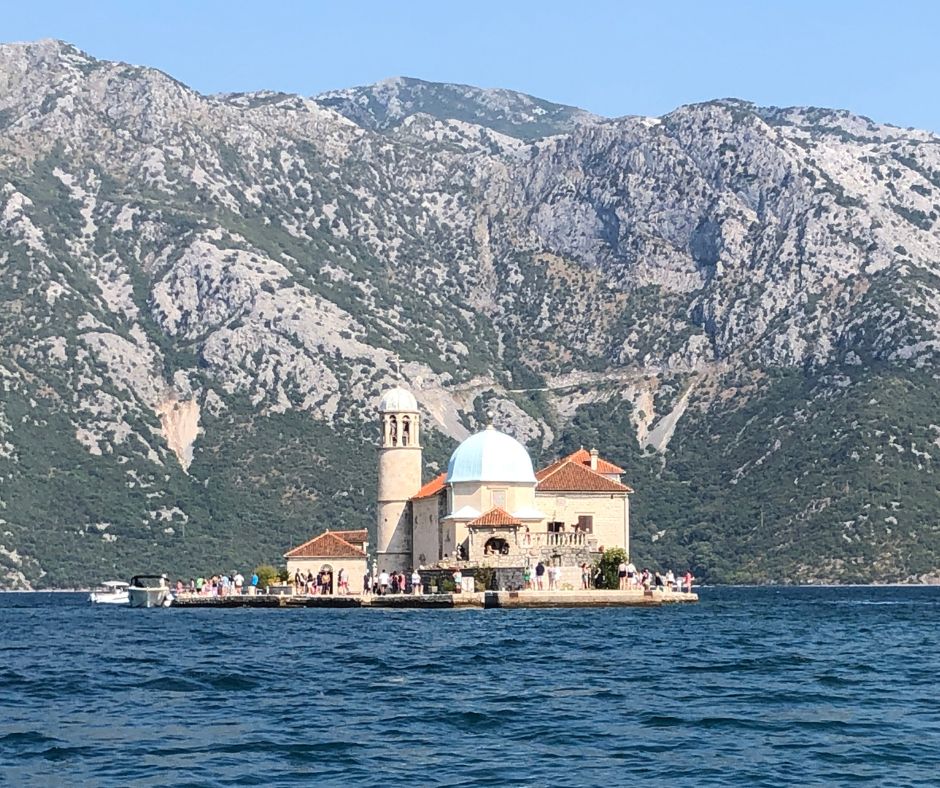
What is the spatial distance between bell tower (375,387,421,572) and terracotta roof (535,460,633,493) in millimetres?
9129

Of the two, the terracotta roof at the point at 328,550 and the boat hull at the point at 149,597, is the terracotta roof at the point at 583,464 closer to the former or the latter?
the terracotta roof at the point at 328,550

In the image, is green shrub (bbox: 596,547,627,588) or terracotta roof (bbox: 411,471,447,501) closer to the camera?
green shrub (bbox: 596,547,627,588)

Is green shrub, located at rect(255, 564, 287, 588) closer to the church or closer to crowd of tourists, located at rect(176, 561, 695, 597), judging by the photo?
crowd of tourists, located at rect(176, 561, 695, 597)

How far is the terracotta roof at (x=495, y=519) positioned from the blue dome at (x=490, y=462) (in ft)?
12.0

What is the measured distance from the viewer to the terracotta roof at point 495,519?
344ft

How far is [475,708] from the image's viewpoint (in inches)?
1676

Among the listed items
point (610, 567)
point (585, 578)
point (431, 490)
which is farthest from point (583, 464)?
point (585, 578)

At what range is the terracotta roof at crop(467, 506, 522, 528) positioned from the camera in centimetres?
10488

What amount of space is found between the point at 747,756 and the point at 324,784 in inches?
304

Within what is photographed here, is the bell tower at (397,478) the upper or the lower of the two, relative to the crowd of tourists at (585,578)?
upper

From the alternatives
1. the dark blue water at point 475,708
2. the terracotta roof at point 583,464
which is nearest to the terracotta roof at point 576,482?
the terracotta roof at point 583,464

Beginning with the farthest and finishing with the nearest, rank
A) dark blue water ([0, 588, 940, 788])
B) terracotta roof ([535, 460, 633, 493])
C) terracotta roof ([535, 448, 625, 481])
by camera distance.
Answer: terracotta roof ([535, 448, 625, 481]), terracotta roof ([535, 460, 633, 493]), dark blue water ([0, 588, 940, 788])

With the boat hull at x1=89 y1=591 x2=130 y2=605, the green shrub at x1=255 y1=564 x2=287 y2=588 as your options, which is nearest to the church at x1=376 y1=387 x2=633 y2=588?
the green shrub at x1=255 y1=564 x2=287 y2=588

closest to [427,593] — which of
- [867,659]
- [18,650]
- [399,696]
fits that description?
[18,650]
